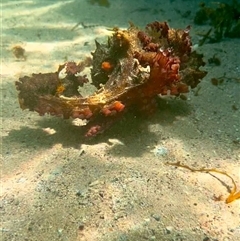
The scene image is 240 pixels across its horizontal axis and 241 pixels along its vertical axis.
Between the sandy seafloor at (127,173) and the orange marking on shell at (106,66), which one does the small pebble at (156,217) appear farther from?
the orange marking on shell at (106,66)

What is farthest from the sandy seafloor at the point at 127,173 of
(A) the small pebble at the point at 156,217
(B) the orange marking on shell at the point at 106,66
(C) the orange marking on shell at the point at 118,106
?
(B) the orange marking on shell at the point at 106,66

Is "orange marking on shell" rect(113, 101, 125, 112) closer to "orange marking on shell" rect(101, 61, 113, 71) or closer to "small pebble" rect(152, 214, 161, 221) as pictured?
"orange marking on shell" rect(101, 61, 113, 71)

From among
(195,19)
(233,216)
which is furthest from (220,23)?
(233,216)

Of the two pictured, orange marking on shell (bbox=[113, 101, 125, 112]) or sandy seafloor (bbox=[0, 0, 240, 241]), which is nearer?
sandy seafloor (bbox=[0, 0, 240, 241])

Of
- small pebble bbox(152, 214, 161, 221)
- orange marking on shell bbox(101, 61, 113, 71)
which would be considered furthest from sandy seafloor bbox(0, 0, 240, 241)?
orange marking on shell bbox(101, 61, 113, 71)

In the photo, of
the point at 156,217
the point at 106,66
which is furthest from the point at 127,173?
the point at 106,66

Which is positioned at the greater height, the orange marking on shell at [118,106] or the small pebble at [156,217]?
the orange marking on shell at [118,106]

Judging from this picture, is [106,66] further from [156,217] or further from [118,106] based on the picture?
[156,217]

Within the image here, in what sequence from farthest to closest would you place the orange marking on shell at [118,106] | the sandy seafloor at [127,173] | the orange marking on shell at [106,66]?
the orange marking on shell at [106,66] → the orange marking on shell at [118,106] → the sandy seafloor at [127,173]

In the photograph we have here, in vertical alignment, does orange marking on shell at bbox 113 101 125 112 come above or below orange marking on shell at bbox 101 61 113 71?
below
